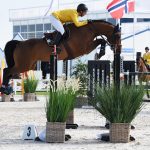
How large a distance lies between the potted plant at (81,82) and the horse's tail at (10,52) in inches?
69.0

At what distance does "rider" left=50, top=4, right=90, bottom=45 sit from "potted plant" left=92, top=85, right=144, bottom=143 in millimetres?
3274

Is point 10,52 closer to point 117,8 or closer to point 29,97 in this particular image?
point 117,8

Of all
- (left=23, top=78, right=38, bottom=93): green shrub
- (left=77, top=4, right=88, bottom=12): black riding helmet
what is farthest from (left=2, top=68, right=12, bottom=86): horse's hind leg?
(left=23, top=78, right=38, bottom=93): green shrub

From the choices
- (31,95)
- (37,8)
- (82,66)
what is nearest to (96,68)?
(82,66)

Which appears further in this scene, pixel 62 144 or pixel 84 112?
pixel 84 112

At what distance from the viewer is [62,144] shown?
265 inches

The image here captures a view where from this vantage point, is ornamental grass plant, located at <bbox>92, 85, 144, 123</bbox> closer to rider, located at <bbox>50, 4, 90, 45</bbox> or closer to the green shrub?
rider, located at <bbox>50, 4, 90, 45</bbox>

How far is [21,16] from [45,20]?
8.78 ft

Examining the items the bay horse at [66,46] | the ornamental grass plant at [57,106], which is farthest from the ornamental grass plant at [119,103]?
the bay horse at [66,46]

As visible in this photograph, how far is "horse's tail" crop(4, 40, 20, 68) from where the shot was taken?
12875 millimetres

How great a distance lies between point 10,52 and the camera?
12945mm

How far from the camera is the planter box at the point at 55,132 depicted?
6844mm

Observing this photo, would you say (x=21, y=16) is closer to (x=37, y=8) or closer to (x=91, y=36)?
(x=37, y=8)

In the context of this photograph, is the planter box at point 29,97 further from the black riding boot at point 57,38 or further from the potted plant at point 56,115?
the potted plant at point 56,115
